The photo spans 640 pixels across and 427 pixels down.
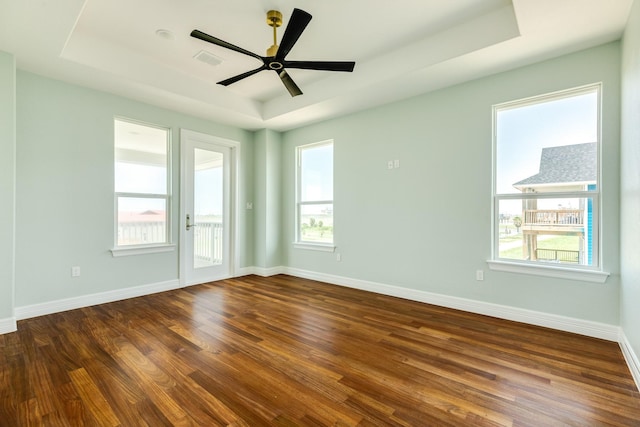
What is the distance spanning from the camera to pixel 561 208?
2936 mm

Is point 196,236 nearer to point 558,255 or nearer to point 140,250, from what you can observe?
point 140,250

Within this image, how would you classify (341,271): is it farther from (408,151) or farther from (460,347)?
(460,347)

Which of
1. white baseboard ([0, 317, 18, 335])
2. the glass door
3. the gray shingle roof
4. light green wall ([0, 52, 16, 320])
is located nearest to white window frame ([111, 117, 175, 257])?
the glass door

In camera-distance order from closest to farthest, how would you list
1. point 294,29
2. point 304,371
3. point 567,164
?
1. point 304,371
2. point 294,29
3. point 567,164

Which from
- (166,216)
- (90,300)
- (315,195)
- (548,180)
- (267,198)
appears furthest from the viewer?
(267,198)

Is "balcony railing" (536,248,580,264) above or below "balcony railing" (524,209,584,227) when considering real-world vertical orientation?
below

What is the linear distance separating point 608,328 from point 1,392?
4.63m

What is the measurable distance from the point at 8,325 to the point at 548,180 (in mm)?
5411

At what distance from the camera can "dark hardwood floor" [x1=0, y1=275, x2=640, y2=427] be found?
65.6 inches

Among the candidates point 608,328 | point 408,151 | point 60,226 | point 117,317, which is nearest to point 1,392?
point 117,317

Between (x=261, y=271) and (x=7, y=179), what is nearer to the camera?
(x=7, y=179)

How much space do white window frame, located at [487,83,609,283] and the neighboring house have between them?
0.15ft

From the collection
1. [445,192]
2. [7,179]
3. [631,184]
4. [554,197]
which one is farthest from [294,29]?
[7,179]

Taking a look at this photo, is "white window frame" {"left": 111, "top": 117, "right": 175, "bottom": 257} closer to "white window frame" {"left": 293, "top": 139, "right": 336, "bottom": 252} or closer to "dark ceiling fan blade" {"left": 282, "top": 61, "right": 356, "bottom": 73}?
"white window frame" {"left": 293, "top": 139, "right": 336, "bottom": 252}
